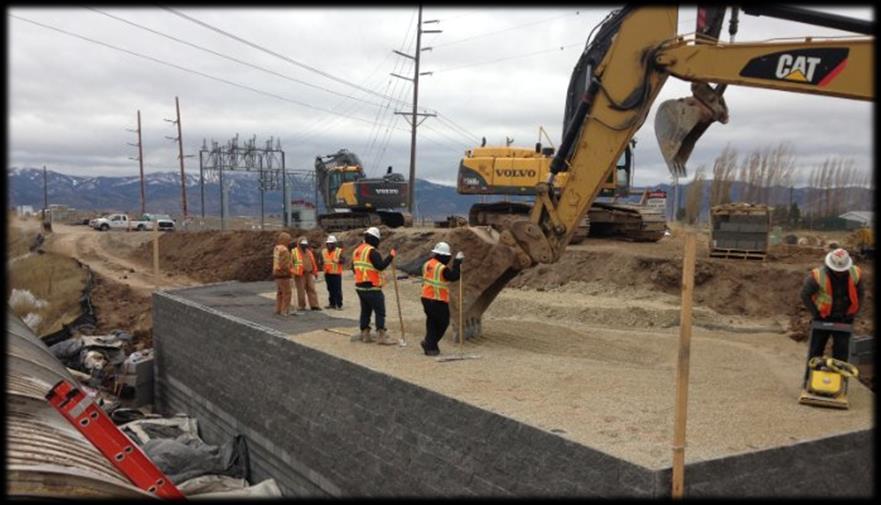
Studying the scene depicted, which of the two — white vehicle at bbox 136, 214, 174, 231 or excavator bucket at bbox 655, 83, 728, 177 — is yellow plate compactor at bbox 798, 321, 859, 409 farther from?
white vehicle at bbox 136, 214, 174, 231

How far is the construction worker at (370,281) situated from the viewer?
10.4 meters

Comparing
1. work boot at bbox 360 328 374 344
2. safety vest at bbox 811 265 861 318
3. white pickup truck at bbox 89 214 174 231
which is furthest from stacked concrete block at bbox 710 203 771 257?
white pickup truck at bbox 89 214 174 231

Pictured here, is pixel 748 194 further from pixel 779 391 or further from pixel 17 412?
pixel 17 412

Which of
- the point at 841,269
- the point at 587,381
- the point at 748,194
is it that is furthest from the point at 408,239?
the point at 748,194

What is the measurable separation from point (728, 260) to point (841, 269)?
29.2 ft

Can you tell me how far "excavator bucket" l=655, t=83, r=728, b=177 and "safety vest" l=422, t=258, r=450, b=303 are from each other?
11.4 ft

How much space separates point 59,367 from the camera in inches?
446

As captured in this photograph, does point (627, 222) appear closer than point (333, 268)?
No

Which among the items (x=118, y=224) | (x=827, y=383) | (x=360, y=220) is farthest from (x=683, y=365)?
(x=118, y=224)

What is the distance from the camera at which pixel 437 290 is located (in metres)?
9.82

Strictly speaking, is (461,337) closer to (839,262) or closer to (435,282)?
(435,282)

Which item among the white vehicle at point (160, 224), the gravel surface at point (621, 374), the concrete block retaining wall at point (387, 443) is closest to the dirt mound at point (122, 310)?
the concrete block retaining wall at point (387, 443)

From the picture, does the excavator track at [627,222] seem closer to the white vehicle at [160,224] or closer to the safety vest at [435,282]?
the safety vest at [435,282]

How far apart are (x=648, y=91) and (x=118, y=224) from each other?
47.3 meters
